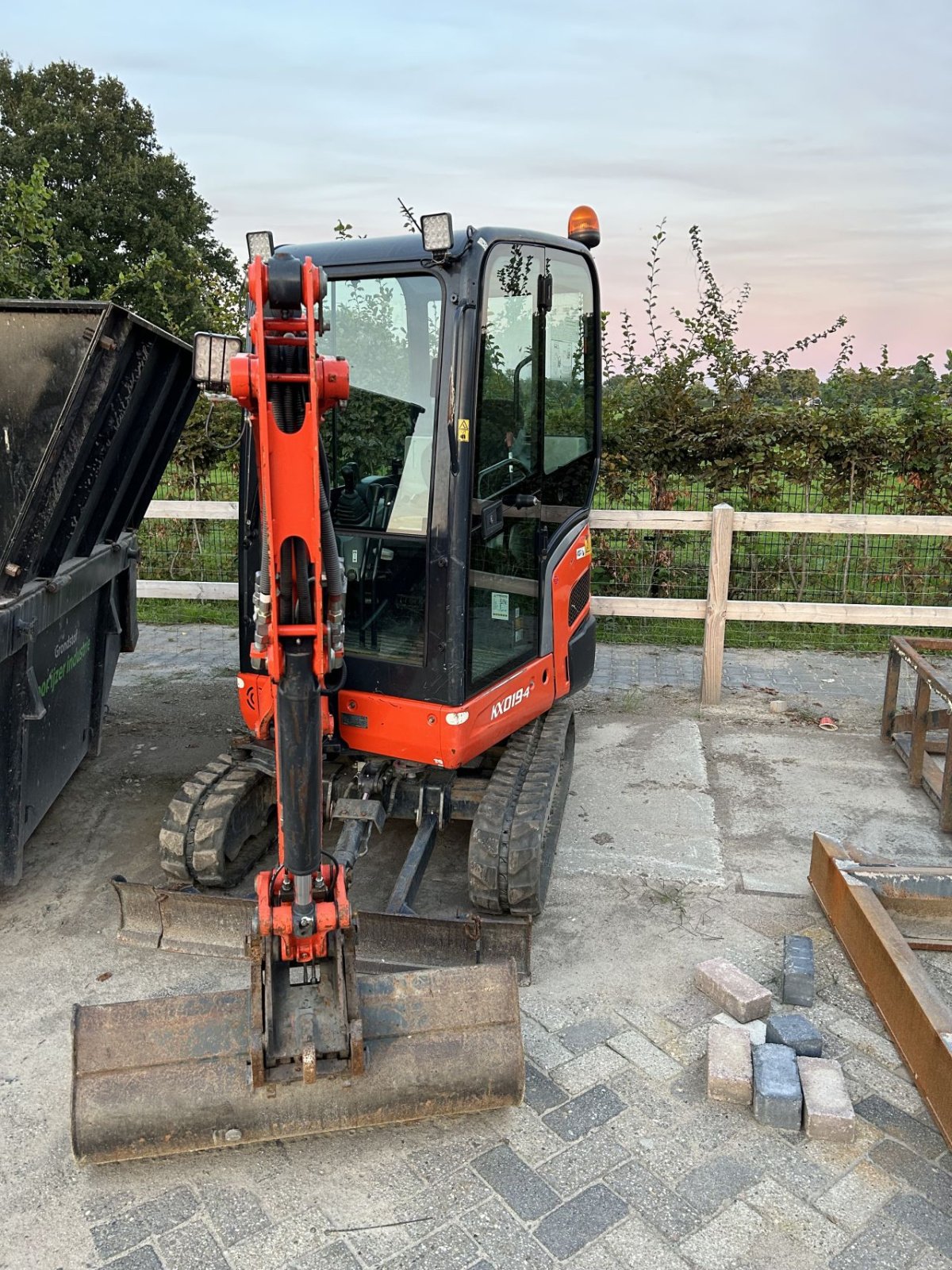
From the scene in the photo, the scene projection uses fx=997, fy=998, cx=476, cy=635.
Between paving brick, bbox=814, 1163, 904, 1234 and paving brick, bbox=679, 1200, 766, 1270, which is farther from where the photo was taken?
paving brick, bbox=814, 1163, 904, 1234

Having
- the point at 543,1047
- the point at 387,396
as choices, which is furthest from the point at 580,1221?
the point at 387,396

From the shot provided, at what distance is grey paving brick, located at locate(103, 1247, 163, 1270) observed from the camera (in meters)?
2.62

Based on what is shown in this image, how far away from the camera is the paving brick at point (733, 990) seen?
11.9ft

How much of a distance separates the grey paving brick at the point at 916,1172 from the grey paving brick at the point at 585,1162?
2.51 ft

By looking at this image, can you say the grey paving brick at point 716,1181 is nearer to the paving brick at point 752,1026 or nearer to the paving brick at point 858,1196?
the paving brick at point 858,1196

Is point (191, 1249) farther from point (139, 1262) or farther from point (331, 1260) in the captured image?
point (331, 1260)

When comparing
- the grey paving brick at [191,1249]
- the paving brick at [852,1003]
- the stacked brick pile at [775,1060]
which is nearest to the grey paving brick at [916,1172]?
the stacked brick pile at [775,1060]

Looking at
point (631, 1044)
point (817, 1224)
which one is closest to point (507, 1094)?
point (631, 1044)

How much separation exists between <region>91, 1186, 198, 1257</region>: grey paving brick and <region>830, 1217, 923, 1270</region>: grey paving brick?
1.77 meters

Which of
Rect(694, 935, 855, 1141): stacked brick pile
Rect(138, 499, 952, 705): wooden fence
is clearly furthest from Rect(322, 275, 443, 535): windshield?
Rect(138, 499, 952, 705): wooden fence

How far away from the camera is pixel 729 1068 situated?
326 centimetres

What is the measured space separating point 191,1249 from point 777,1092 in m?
1.79

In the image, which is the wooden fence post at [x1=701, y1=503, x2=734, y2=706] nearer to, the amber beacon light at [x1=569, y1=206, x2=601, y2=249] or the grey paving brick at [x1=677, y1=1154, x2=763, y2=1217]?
the amber beacon light at [x1=569, y1=206, x2=601, y2=249]

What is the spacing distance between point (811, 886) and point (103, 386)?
3806 mm
